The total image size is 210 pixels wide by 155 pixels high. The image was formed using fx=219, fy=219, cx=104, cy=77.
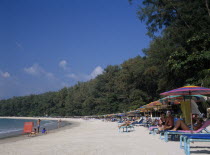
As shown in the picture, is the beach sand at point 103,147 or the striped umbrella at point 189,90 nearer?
the beach sand at point 103,147

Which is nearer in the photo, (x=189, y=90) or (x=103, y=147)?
(x=103, y=147)

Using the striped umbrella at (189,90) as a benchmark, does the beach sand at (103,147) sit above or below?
below

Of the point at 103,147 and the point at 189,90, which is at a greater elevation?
the point at 189,90

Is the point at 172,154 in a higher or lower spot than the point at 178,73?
lower

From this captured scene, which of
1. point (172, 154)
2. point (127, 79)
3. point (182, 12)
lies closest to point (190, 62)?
point (182, 12)

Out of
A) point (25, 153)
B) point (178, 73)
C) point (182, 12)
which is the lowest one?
point (25, 153)

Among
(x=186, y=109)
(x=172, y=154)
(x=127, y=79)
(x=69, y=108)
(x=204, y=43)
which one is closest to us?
(x=172, y=154)

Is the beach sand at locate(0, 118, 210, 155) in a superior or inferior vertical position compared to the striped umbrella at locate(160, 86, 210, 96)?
inferior

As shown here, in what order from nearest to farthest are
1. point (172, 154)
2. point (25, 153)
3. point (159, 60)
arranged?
point (172, 154), point (25, 153), point (159, 60)

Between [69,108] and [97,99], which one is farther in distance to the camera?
[69,108]

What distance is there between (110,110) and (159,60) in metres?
44.0

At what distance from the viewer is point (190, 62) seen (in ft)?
54.8

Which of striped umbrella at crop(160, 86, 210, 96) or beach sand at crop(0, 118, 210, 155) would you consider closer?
beach sand at crop(0, 118, 210, 155)

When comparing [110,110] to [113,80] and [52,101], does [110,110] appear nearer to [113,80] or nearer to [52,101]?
[113,80]
